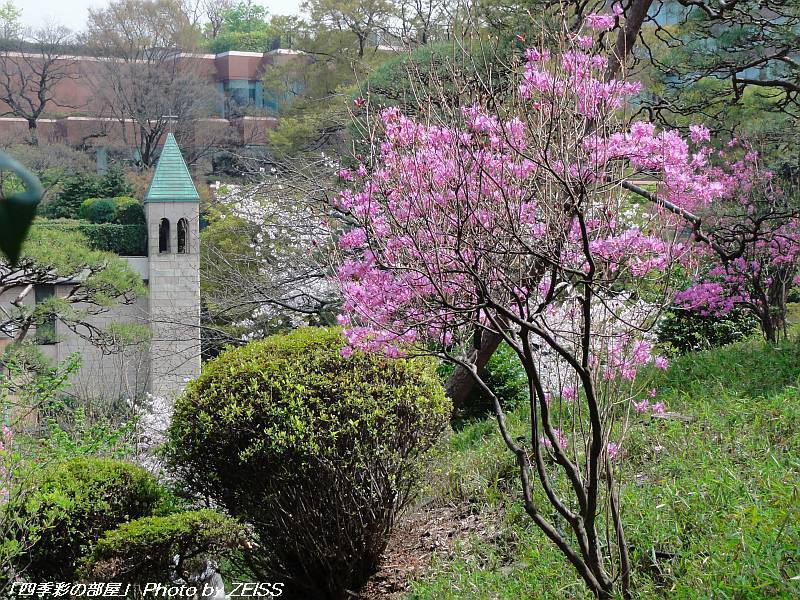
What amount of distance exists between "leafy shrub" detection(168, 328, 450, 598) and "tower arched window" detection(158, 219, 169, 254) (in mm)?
14715

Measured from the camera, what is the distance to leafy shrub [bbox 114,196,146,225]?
26.0m

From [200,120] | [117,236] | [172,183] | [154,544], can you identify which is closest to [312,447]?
[154,544]

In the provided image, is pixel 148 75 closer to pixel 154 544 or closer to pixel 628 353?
pixel 154 544

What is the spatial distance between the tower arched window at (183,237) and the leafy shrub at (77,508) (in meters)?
14.3

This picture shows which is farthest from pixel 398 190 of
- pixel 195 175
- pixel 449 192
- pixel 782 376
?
pixel 195 175

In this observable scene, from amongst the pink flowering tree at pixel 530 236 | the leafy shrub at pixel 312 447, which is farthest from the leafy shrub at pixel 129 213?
the pink flowering tree at pixel 530 236

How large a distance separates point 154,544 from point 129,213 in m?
23.6

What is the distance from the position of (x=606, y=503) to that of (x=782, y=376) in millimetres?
3108

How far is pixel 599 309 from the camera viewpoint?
5.63 m

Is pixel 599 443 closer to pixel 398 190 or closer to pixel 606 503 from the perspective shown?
pixel 606 503

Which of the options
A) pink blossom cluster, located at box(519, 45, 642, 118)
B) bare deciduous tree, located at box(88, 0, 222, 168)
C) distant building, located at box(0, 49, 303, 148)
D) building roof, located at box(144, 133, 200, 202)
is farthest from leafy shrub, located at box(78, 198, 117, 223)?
pink blossom cluster, located at box(519, 45, 642, 118)

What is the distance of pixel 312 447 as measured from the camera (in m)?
4.02

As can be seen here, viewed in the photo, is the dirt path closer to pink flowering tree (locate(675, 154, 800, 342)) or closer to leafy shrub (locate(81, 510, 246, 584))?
leafy shrub (locate(81, 510, 246, 584))

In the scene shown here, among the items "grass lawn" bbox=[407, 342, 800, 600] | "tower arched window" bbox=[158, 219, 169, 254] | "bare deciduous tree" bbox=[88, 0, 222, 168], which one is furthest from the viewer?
"bare deciduous tree" bbox=[88, 0, 222, 168]
